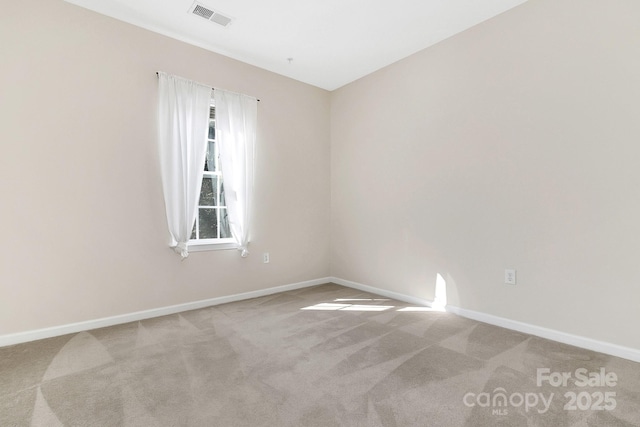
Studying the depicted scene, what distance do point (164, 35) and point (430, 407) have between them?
3932 millimetres

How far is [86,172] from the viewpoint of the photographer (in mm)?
2750

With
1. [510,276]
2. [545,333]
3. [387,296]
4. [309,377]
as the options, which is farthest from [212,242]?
[545,333]

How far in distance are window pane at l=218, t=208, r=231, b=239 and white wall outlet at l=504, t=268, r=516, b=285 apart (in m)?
2.97

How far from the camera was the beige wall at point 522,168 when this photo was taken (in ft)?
7.34

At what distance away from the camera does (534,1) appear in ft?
8.54

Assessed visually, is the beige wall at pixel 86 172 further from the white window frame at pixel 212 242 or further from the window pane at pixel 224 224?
the window pane at pixel 224 224

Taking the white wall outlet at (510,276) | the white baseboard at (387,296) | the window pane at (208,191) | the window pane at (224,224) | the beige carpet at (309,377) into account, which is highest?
the window pane at (208,191)

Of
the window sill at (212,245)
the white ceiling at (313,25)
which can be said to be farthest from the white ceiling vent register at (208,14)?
the window sill at (212,245)

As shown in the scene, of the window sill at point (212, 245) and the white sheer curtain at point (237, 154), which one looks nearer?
the window sill at point (212, 245)

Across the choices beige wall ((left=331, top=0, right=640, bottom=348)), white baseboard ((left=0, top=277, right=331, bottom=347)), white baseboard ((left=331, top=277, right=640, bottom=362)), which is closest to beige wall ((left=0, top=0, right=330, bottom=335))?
white baseboard ((left=0, top=277, right=331, bottom=347))

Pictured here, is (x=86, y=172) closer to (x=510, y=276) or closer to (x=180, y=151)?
(x=180, y=151)

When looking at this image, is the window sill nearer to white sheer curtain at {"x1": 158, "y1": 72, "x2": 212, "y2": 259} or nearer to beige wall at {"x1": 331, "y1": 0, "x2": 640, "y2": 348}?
white sheer curtain at {"x1": 158, "y1": 72, "x2": 212, "y2": 259}

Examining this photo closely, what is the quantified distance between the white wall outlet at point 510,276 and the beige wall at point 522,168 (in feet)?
0.16

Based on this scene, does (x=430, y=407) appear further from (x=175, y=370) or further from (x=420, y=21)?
(x=420, y=21)
